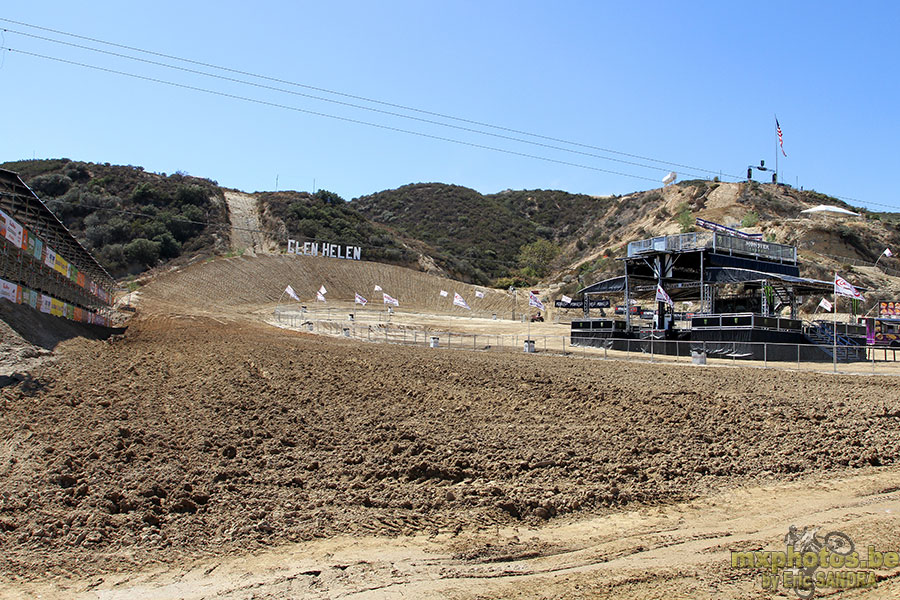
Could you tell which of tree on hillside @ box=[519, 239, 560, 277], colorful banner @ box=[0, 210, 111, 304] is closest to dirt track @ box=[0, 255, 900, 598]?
colorful banner @ box=[0, 210, 111, 304]

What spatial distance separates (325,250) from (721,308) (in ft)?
194

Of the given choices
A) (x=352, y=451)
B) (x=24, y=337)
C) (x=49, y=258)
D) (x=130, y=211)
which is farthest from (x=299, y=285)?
(x=352, y=451)

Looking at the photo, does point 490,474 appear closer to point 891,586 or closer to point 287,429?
point 287,429

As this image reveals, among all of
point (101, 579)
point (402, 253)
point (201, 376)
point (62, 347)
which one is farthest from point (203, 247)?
point (101, 579)

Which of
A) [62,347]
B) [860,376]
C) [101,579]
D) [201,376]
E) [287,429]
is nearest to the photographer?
[101,579]

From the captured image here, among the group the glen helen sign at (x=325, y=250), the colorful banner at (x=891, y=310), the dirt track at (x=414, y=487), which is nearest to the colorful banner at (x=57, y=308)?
the dirt track at (x=414, y=487)

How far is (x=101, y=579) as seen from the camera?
17.6 feet

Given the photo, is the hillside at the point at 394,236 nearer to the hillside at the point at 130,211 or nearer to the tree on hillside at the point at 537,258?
the hillside at the point at 130,211

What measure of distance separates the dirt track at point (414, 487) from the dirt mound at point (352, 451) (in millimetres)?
41

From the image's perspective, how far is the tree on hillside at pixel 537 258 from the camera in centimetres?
11050

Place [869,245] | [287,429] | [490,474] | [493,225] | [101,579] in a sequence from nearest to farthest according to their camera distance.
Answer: [101,579] < [490,474] < [287,429] < [869,245] < [493,225]

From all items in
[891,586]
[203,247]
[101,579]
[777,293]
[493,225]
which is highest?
[493,225]

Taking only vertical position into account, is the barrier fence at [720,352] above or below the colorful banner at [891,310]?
below

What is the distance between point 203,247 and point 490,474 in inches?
3203
